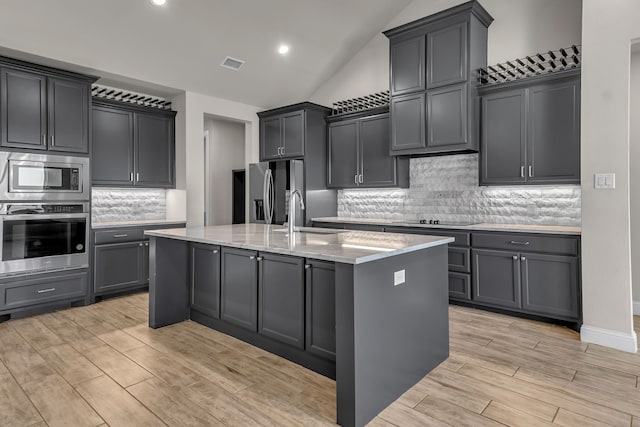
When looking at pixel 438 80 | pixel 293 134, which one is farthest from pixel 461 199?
pixel 293 134

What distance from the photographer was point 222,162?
24.8 ft

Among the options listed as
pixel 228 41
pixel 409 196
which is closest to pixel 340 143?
pixel 409 196

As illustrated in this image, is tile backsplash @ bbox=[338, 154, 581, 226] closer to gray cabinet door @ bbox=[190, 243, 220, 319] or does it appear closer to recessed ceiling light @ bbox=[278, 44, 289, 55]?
recessed ceiling light @ bbox=[278, 44, 289, 55]

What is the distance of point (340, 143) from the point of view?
5.82 metres

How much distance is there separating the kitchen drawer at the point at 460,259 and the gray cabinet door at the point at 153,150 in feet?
12.9

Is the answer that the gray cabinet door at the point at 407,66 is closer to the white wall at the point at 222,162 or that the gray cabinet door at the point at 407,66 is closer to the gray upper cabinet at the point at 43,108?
the gray upper cabinet at the point at 43,108

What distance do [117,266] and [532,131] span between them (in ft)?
16.1

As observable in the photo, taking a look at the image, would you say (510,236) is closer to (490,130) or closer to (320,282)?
(490,130)

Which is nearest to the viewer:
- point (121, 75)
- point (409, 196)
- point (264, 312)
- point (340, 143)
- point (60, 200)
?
point (264, 312)

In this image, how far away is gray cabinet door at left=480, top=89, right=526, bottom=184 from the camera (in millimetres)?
4020

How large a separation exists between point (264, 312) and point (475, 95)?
3.28 m

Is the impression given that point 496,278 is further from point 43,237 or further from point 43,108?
point 43,108

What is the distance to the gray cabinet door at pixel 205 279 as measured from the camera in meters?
3.36

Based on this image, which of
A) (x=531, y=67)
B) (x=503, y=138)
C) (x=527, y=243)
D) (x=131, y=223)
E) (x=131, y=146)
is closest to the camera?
(x=527, y=243)
